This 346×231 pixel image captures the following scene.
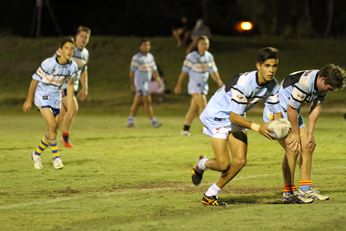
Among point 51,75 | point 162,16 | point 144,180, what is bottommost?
point 162,16

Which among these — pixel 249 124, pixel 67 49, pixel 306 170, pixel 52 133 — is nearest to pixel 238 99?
pixel 249 124

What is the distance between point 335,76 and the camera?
11.6 meters

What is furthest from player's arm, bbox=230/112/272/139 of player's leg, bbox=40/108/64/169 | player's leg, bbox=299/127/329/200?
player's leg, bbox=40/108/64/169

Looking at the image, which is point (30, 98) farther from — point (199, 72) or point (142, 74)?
point (142, 74)

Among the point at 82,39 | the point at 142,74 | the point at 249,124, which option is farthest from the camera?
the point at 142,74

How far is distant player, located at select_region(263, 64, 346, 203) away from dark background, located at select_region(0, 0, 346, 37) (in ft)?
103

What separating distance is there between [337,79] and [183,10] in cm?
3335

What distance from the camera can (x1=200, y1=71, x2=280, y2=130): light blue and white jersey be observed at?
37.7 ft

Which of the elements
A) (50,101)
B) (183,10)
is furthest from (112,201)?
(183,10)

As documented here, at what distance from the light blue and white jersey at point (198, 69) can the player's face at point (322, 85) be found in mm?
11170

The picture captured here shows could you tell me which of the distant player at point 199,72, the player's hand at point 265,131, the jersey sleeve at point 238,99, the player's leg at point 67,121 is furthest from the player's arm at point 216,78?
the player's hand at point 265,131

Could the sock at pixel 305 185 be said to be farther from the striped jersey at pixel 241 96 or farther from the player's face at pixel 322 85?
the player's face at pixel 322 85

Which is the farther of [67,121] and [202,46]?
[202,46]

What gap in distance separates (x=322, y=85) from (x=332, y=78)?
200 mm
